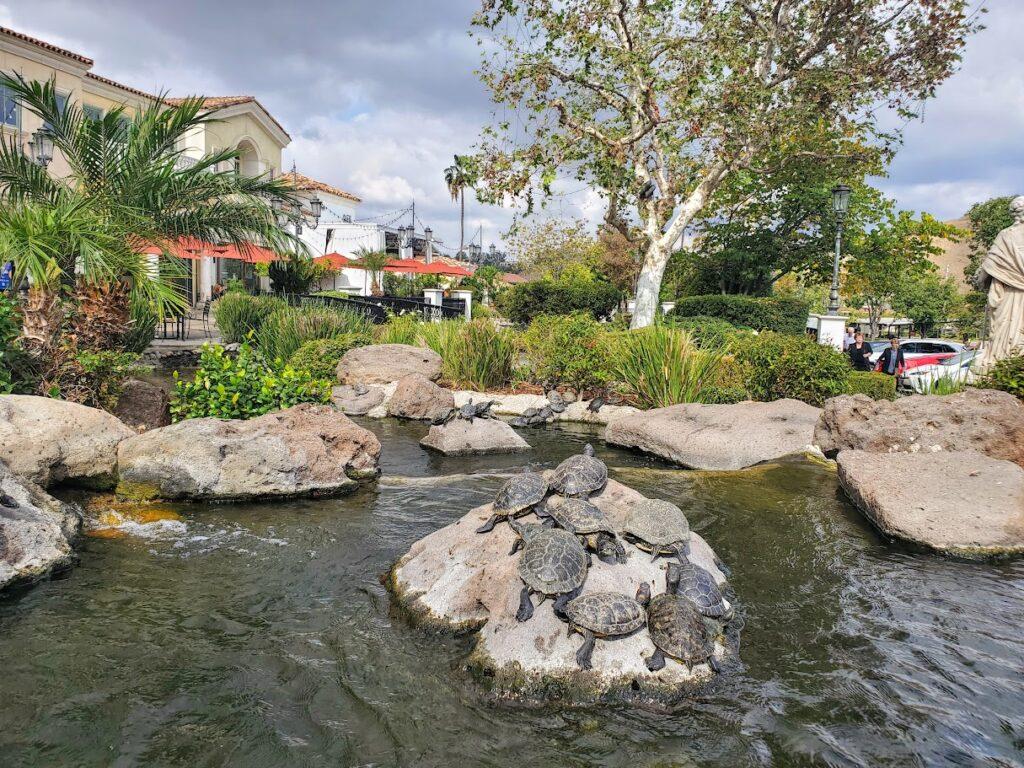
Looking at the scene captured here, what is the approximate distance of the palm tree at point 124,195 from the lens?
7.71m

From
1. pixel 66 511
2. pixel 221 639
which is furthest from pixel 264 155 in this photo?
pixel 221 639

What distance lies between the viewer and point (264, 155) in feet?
106

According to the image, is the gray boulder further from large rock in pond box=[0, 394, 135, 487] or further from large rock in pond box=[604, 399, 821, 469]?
large rock in pond box=[0, 394, 135, 487]

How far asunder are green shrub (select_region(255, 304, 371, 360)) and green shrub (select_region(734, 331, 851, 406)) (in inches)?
340

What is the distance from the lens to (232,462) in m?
6.90

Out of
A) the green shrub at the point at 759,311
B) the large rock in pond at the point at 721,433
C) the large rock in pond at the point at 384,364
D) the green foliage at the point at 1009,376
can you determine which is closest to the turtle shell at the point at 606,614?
the large rock in pond at the point at 721,433

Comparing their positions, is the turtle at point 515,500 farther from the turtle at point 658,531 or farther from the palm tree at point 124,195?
the palm tree at point 124,195

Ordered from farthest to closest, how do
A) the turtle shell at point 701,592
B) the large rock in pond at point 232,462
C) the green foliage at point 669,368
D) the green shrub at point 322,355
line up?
the green shrub at point 322,355 → the green foliage at point 669,368 → the large rock in pond at point 232,462 → the turtle shell at point 701,592

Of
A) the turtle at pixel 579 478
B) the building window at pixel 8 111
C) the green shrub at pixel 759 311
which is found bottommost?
the turtle at pixel 579 478

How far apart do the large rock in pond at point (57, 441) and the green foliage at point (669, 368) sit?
8.05m

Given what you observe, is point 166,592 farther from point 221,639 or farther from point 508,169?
point 508,169

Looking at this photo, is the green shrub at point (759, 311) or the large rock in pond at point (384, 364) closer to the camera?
the large rock in pond at point (384, 364)

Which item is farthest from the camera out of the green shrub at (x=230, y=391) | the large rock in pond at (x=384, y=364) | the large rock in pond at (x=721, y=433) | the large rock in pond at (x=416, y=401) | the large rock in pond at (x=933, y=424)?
the large rock in pond at (x=384, y=364)

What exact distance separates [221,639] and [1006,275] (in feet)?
36.7
